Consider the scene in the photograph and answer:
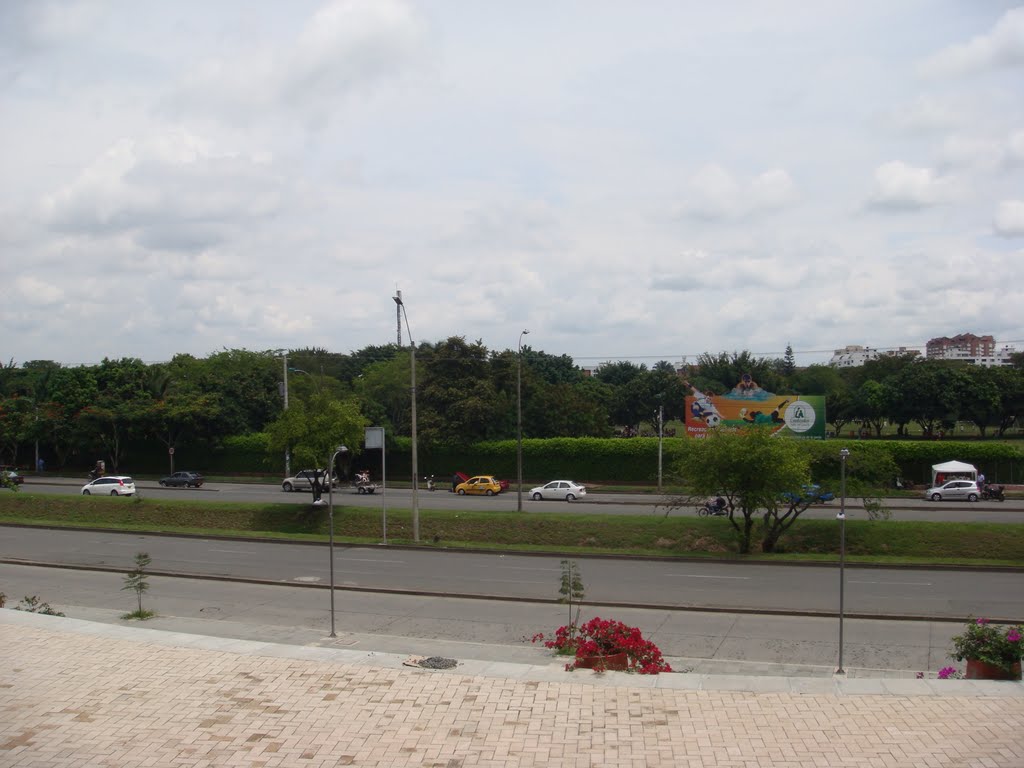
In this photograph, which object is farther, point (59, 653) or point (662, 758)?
point (59, 653)

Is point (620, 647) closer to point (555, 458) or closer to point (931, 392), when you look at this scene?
point (555, 458)

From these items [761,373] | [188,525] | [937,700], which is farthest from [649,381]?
[937,700]

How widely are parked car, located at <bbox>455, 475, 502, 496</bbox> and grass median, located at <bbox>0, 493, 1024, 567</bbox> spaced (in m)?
14.5

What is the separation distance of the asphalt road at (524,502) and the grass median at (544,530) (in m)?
1.99

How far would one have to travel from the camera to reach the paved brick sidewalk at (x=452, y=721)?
9.03 metres

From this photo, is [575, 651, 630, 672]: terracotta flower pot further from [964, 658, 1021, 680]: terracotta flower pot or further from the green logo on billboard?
the green logo on billboard

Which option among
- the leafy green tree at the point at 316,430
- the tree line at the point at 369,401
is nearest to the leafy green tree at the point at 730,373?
the tree line at the point at 369,401

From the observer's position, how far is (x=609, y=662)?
12500 mm

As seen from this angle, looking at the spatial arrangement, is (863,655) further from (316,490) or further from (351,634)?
(316,490)

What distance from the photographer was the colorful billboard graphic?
2164 inches

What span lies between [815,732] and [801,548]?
2241 centimetres

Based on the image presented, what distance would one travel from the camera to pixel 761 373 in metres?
90.2

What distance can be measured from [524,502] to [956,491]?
889 inches

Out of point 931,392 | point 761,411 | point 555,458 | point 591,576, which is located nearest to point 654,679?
point 591,576
